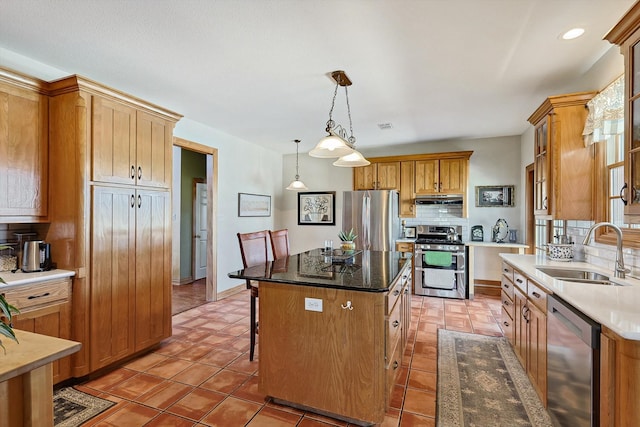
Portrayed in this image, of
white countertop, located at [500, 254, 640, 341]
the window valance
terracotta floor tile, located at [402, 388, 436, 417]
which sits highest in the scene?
the window valance

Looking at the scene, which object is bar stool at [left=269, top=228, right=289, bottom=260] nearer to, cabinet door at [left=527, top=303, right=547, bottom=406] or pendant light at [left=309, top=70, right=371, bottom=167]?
pendant light at [left=309, top=70, right=371, bottom=167]

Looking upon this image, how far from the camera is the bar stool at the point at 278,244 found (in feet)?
11.2

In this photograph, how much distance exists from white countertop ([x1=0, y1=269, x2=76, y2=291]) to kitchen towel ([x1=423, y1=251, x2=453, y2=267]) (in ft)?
14.2

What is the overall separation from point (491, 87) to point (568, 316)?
2.37 meters

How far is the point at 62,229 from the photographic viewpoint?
233cm

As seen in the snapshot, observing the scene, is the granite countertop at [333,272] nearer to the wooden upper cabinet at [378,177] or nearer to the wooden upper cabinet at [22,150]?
the wooden upper cabinet at [22,150]

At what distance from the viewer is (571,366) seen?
1.53 meters

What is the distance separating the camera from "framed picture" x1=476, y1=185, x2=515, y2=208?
→ 4.93 metres

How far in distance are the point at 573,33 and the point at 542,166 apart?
45.3 inches

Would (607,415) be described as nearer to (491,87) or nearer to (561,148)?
(561,148)

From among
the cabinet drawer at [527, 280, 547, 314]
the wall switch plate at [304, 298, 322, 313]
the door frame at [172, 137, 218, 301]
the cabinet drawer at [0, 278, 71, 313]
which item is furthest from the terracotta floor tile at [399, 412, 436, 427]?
the door frame at [172, 137, 218, 301]

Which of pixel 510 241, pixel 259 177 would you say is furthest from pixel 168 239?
pixel 510 241

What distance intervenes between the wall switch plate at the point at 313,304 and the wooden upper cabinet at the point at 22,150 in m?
2.13

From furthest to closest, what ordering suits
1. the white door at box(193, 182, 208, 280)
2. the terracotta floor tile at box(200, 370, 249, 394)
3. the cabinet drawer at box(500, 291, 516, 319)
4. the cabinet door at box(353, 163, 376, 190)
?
the white door at box(193, 182, 208, 280) < the cabinet door at box(353, 163, 376, 190) < the cabinet drawer at box(500, 291, 516, 319) < the terracotta floor tile at box(200, 370, 249, 394)
